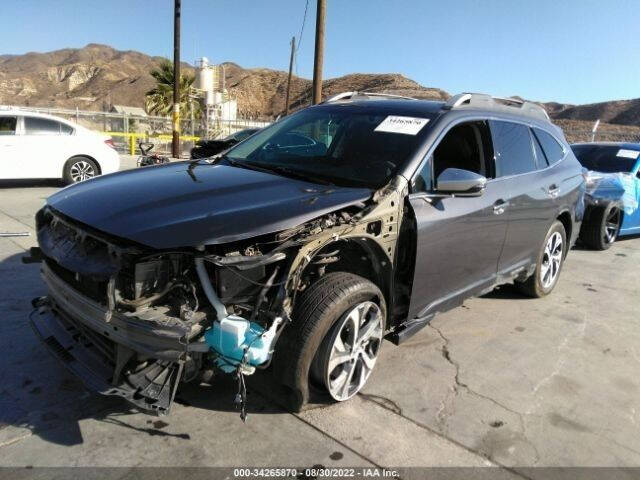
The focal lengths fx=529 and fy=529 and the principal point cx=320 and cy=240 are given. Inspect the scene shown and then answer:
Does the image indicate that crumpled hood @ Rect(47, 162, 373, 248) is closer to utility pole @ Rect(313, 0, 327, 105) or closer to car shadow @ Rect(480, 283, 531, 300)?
car shadow @ Rect(480, 283, 531, 300)

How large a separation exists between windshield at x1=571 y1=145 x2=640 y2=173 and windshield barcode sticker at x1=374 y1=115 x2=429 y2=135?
6.31m

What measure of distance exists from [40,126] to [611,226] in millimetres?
10722

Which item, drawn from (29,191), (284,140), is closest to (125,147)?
(29,191)

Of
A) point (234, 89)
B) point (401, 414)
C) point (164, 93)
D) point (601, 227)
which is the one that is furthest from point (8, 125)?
point (234, 89)

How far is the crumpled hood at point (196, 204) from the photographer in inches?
104

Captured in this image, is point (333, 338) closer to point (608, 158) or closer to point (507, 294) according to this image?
point (507, 294)

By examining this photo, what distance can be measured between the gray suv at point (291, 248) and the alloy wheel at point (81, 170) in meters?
7.82

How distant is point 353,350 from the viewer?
3223 millimetres

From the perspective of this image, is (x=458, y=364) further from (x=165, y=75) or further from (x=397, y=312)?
(x=165, y=75)

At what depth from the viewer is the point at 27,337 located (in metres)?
3.86

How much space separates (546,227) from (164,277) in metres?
3.92

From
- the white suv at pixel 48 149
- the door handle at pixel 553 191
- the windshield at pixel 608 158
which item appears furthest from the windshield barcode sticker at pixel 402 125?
the white suv at pixel 48 149

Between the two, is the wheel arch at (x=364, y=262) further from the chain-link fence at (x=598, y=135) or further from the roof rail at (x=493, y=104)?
the chain-link fence at (x=598, y=135)

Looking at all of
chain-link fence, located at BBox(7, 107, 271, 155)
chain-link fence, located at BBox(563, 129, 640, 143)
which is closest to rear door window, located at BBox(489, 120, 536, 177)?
chain-link fence, located at BBox(563, 129, 640, 143)
